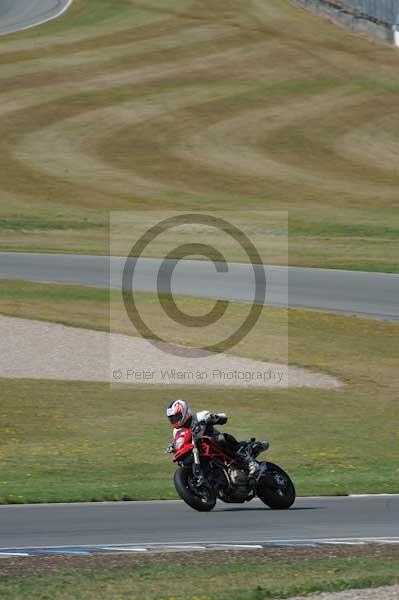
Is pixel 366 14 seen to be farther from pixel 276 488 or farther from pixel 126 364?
pixel 276 488

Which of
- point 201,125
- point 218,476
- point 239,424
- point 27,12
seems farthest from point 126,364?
point 27,12

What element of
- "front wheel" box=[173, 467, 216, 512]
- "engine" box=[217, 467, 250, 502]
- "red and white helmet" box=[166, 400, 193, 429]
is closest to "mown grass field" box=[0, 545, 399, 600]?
"front wheel" box=[173, 467, 216, 512]

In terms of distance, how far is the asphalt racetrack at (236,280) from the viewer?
3212 cm

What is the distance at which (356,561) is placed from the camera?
11984 mm

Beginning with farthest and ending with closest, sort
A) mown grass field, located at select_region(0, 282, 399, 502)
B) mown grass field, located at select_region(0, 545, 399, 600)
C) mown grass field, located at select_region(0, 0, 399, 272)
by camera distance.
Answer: mown grass field, located at select_region(0, 0, 399, 272), mown grass field, located at select_region(0, 282, 399, 502), mown grass field, located at select_region(0, 545, 399, 600)

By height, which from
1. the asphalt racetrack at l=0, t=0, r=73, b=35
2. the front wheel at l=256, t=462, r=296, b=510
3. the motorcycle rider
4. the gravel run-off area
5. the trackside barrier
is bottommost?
the asphalt racetrack at l=0, t=0, r=73, b=35

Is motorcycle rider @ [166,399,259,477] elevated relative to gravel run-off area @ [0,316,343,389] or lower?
elevated

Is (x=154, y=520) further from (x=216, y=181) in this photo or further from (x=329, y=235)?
(x=216, y=181)

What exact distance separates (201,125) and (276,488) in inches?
1788

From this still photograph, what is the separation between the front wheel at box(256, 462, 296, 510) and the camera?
15.0m

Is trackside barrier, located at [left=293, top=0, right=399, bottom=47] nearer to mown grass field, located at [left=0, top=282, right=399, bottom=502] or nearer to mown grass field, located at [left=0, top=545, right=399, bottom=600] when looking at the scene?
mown grass field, located at [left=0, top=282, right=399, bottom=502]

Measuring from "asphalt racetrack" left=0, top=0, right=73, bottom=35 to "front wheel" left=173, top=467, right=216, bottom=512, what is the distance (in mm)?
62792

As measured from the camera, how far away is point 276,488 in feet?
49.4

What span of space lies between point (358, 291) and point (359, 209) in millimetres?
15331
